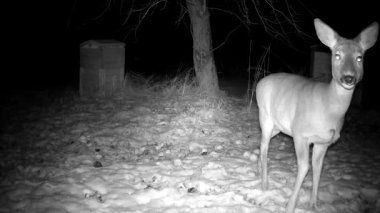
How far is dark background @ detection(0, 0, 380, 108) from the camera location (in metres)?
15.3

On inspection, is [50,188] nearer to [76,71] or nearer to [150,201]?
[150,201]

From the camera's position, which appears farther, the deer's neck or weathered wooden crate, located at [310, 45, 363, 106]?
weathered wooden crate, located at [310, 45, 363, 106]

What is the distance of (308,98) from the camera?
4.35 m

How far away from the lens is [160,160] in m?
5.79

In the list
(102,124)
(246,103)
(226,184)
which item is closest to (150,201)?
(226,184)

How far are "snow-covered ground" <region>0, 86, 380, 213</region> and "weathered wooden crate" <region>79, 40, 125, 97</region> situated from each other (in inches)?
27.3

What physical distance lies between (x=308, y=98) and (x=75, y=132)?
4.28m

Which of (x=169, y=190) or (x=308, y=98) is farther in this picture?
(x=169, y=190)

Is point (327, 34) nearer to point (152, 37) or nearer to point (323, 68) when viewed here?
point (323, 68)

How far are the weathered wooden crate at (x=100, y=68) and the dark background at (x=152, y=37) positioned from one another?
3999mm

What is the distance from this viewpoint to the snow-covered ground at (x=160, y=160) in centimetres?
441

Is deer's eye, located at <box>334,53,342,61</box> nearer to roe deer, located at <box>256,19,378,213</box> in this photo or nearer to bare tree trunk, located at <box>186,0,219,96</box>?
roe deer, located at <box>256,19,378,213</box>

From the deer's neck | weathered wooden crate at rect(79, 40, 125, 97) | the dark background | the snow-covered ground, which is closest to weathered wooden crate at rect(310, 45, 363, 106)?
the snow-covered ground

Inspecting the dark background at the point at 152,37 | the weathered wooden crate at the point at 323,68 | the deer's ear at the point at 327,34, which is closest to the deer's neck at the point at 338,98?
the deer's ear at the point at 327,34
